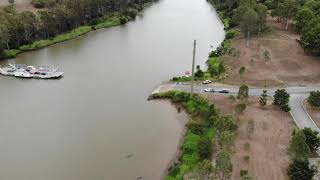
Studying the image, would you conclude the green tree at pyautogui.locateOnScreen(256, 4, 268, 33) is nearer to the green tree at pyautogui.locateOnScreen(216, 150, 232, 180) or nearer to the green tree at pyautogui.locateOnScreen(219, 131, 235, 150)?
the green tree at pyautogui.locateOnScreen(219, 131, 235, 150)

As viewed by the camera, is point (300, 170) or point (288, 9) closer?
point (300, 170)

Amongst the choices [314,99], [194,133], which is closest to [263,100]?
[314,99]

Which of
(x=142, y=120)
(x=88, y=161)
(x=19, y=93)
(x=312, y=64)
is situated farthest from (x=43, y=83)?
(x=312, y=64)

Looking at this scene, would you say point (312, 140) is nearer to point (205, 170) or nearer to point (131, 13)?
point (205, 170)

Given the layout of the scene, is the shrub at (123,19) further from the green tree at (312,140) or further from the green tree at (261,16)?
the green tree at (312,140)

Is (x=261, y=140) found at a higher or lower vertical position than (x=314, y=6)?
lower

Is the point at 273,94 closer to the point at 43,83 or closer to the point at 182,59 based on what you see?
the point at 182,59

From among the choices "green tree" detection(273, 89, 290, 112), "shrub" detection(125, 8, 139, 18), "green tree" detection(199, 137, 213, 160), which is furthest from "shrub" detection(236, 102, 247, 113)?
"shrub" detection(125, 8, 139, 18)
